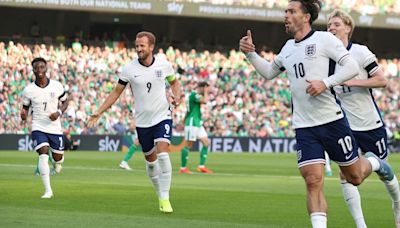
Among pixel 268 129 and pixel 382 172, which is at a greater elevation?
pixel 382 172

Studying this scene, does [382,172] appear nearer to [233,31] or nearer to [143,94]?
[143,94]

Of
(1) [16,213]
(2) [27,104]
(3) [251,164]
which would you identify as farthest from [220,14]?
(1) [16,213]

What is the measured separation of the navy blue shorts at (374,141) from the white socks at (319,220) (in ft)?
7.43

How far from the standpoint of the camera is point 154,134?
15.4m

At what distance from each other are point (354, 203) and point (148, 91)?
4.92m

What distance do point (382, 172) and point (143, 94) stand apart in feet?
16.3

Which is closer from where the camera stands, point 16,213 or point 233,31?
point 16,213

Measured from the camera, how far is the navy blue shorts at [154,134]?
15359mm

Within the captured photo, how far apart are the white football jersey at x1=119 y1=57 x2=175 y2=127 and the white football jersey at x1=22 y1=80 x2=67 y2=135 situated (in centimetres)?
339

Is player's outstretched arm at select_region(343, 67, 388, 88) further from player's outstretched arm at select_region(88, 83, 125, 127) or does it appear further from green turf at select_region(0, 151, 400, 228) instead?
player's outstretched arm at select_region(88, 83, 125, 127)

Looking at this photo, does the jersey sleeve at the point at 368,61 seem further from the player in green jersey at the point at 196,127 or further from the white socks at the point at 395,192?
the player in green jersey at the point at 196,127

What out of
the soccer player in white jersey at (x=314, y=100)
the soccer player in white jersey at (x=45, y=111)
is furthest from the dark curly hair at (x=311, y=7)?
the soccer player in white jersey at (x=45, y=111)

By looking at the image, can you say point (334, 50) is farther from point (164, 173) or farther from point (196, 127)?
point (196, 127)

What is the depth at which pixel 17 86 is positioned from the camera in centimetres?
4288
